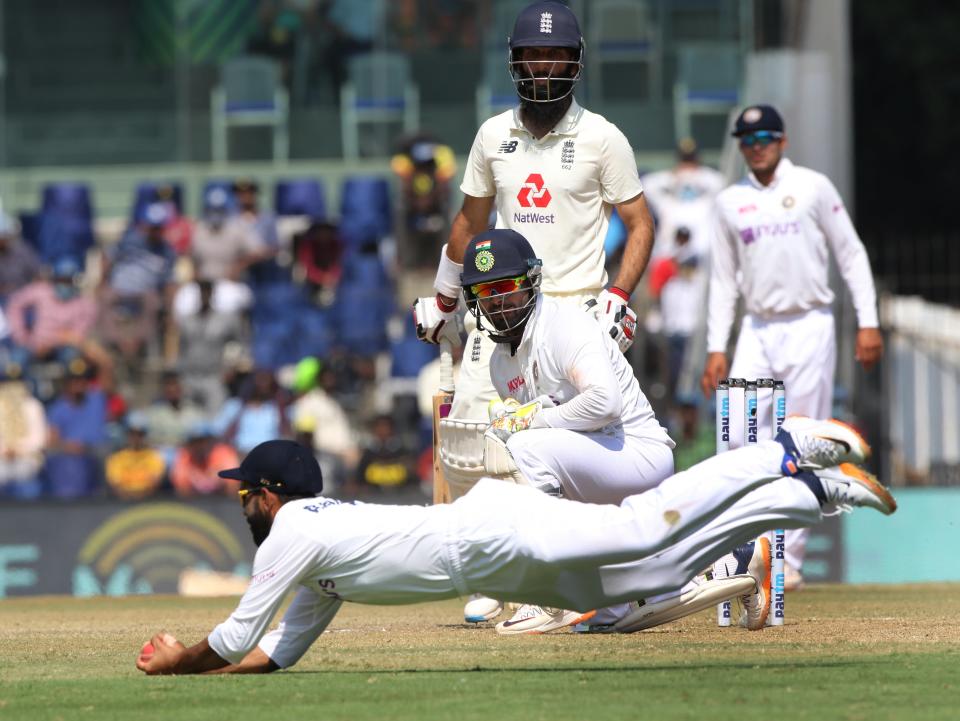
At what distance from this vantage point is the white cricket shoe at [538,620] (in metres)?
7.73

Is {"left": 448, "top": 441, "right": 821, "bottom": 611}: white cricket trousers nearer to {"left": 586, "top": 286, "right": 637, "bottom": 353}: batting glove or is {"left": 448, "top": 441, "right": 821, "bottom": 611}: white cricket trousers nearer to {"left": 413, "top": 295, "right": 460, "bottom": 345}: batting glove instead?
{"left": 586, "top": 286, "right": 637, "bottom": 353}: batting glove

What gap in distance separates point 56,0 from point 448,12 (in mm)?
4964

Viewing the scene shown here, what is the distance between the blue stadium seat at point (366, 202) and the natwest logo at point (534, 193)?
33.0 feet

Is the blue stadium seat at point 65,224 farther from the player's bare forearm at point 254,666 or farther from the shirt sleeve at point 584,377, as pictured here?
the player's bare forearm at point 254,666

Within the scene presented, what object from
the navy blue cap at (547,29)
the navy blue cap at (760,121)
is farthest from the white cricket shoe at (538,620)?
the navy blue cap at (760,121)

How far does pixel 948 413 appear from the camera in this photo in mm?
16203

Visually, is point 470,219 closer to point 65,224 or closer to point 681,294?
point 681,294

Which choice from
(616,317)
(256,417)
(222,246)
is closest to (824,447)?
→ (616,317)

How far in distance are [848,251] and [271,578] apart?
5.05 metres

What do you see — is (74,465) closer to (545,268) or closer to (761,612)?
(545,268)

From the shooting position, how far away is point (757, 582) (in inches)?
291

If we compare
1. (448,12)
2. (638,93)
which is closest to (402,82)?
(448,12)

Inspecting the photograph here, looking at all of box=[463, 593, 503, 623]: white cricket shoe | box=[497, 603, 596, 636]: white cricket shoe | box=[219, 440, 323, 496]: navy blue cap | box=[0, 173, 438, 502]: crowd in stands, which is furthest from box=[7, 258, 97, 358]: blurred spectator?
box=[219, 440, 323, 496]: navy blue cap

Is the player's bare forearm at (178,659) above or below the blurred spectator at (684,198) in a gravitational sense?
below
